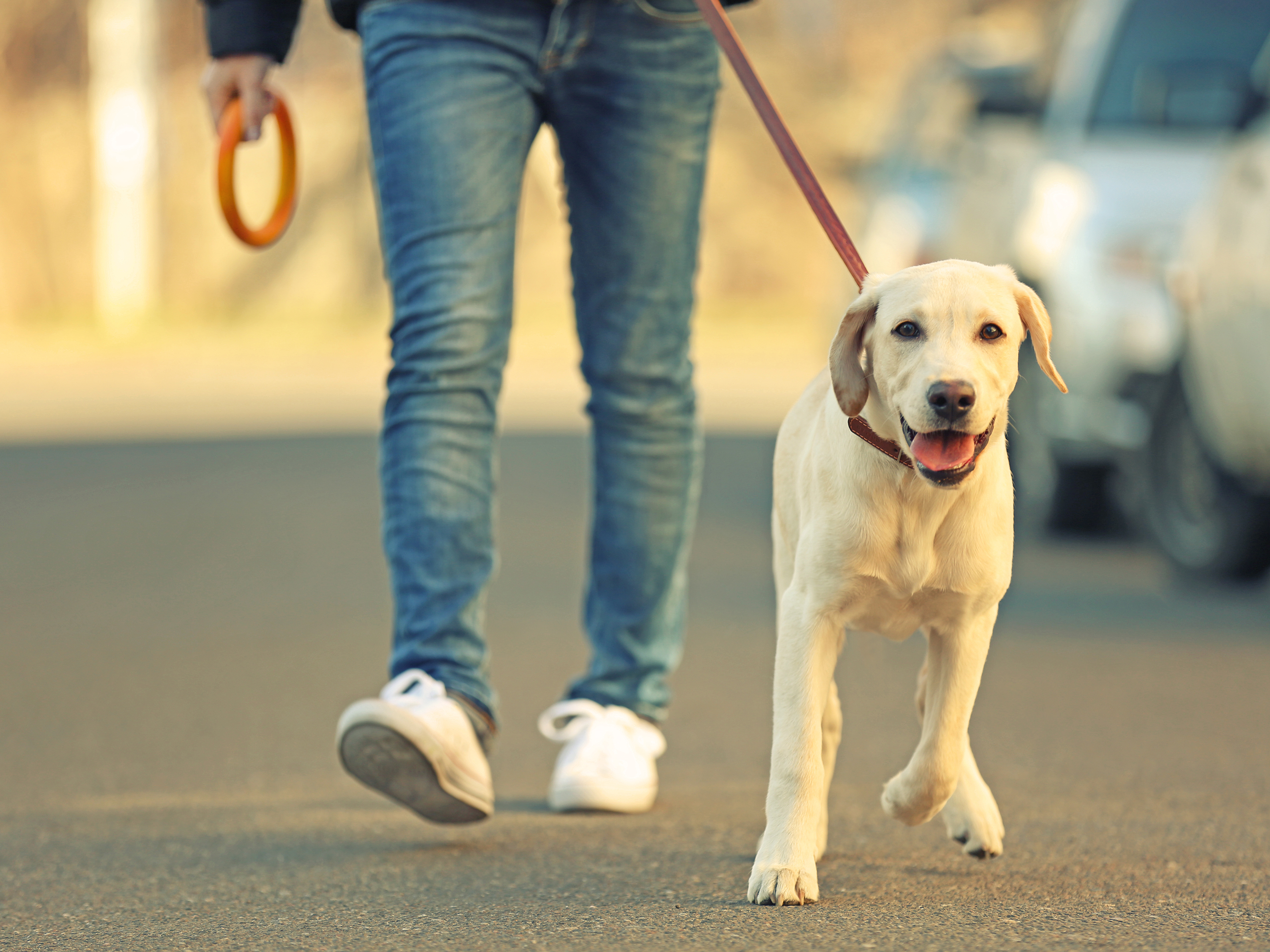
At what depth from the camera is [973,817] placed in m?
3.30

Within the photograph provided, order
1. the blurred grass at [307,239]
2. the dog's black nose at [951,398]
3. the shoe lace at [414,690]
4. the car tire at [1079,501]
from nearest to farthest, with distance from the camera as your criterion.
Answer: the dog's black nose at [951,398] → the shoe lace at [414,690] → the car tire at [1079,501] → the blurred grass at [307,239]

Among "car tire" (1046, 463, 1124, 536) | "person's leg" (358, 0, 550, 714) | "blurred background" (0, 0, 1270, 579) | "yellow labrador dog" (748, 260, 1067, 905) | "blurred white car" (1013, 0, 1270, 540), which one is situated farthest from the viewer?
"car tire" (1046, 463, 1124, 536)

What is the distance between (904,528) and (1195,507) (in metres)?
4.15

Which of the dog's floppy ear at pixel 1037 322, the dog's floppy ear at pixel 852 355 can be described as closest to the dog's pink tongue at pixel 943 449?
the dog's floppy ear at pixel 852 355

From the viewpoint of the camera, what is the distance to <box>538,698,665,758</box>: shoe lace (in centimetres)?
373

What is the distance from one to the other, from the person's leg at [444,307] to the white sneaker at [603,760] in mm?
248

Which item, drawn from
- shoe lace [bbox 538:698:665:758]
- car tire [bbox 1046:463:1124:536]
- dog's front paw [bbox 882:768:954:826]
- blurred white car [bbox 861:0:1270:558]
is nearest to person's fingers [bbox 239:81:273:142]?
shoe lace [bbox 538:698:665:758]

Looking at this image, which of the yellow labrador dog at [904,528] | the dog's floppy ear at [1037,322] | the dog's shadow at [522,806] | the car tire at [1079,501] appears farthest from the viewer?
the car tire at [1079,501]

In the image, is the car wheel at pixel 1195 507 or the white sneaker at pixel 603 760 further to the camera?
the car wheel at pixel 1195 507

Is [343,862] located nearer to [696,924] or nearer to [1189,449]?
[696,924]

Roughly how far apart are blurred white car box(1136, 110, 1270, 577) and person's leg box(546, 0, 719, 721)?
2.60 metres

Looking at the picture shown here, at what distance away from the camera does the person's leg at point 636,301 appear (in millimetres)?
3682

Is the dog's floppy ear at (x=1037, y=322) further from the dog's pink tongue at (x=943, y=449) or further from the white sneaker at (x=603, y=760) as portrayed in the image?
the white sneaker at (x=603, y=760)

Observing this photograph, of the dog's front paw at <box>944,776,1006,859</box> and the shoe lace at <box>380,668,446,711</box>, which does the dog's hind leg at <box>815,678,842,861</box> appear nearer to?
the dog's front paw at <box>944,776,1006,859</box>
